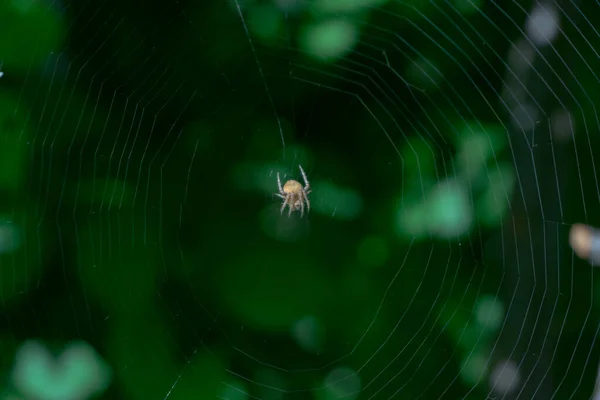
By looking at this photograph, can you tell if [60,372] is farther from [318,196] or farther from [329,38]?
[329,38]

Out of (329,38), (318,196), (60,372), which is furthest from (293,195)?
(60,372)

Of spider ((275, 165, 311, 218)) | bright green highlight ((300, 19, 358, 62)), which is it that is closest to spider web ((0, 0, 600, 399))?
bright green highlight ((300, 19, 358, 62))

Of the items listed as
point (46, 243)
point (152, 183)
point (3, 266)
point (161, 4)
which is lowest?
point (3, 266)

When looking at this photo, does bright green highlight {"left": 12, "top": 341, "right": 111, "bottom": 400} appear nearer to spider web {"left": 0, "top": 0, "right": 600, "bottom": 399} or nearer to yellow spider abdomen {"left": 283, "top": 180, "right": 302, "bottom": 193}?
spider web {"left": 0, "top": 0, "right": 600, "bottom": 399}

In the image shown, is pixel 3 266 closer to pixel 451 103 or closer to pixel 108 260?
pixel 108 260

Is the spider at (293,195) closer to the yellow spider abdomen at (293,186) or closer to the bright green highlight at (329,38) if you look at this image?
the yellow spider abdomen at (293,186)

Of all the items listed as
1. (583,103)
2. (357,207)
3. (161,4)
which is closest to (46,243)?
(161,4)

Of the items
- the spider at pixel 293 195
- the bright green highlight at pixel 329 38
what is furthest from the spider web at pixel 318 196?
the spider at pixel 293 195

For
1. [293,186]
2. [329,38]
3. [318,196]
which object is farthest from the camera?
[293,186]
